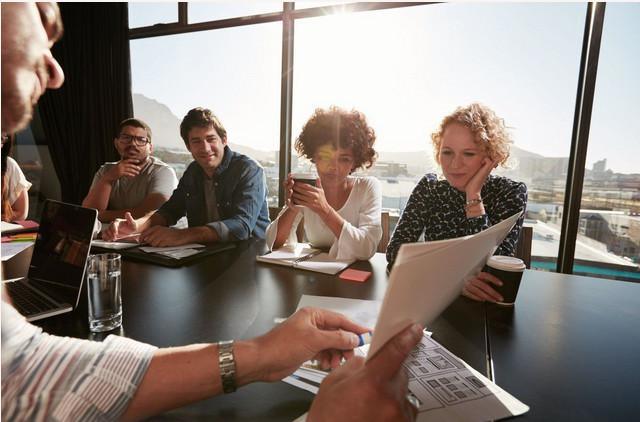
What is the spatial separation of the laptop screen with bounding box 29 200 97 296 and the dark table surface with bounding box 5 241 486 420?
0.32 ft

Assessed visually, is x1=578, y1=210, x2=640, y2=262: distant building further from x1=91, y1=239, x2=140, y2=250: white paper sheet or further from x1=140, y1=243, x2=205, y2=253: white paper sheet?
x1=91, y1=239, x2=140, y2=250: white paper sheet

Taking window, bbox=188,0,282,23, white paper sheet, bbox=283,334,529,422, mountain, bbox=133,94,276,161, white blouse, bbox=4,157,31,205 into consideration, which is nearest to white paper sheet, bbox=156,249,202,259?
white paper sheet, bbox=283,334,529,422

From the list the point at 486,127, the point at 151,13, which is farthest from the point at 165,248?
the point at 151,13

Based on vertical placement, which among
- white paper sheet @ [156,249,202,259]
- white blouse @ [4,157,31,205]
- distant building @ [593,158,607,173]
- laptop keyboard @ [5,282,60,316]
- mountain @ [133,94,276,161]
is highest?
mountain @ [133,94,276,161]

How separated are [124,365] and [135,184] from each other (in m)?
2.71

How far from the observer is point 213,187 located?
2.30 meters

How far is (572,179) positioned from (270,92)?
2.57 metres

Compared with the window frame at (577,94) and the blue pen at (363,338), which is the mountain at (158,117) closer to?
the window frame at (577,94)

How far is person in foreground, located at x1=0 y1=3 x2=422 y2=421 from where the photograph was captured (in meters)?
0.44

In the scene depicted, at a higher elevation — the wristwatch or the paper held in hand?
the paper held in hand

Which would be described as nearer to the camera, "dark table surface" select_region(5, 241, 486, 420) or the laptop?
"dark table surface" select_region(5, 241, 486, 420)

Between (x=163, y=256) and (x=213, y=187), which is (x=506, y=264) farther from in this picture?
(x=213, y=187)

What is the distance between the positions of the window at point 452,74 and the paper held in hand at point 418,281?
186 centimetres

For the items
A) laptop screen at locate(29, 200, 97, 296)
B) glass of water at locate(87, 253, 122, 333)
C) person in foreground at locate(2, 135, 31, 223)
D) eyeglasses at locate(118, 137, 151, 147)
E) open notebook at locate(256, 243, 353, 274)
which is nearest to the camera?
glass of water at locate(87, 253, 122, 333)
